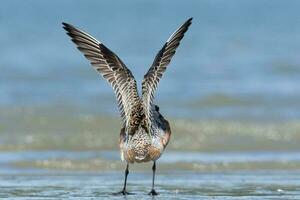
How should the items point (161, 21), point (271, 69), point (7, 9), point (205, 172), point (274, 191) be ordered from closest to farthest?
point (274, 191)
point (205, 172)
point (271, 69)
point (161, 21)
point (7, 9)

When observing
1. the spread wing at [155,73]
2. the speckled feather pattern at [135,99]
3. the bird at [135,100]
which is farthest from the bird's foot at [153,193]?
the spread wing at [155,73]

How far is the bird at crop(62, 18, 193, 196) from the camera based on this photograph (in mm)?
9453

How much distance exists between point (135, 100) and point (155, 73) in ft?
1.15

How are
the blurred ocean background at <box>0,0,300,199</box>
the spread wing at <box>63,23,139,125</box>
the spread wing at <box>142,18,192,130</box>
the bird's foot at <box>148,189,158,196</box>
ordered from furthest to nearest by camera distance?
the blurred ocean background at <box>0,0,300,199</box>
the bird's foot at <box>148,189,158,196</box>
the spread wing at <box>63,23,139,125</box>
the spread wing at <box>142,18,192,130</box>

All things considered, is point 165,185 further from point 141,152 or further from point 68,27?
point 68,27

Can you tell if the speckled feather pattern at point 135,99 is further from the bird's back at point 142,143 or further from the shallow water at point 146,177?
the shallow water at point 146,177

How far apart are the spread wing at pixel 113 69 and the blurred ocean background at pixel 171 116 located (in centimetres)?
92

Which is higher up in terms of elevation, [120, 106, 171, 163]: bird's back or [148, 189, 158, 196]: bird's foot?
[120, 106, 171, 163]: bird's back

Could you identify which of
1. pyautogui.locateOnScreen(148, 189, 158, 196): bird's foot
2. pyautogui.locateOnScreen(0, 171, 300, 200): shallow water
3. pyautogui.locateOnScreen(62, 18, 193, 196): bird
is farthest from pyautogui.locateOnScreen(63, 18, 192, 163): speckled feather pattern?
pyautogui.locateOnScreen(0, 171, 300, 200): shallow water

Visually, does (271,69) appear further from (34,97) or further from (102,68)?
(102,68)

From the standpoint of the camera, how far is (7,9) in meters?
41.2

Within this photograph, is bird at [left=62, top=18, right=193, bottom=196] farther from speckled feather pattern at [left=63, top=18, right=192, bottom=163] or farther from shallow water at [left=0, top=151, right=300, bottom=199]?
shallow water at [left=0, top=151, right=300, bottom=199]

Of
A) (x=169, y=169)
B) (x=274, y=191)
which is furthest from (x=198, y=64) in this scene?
(x=274, y=191)

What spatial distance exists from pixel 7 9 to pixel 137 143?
3254cm
